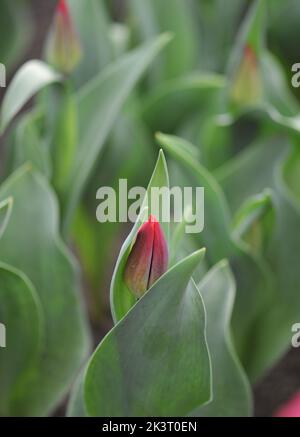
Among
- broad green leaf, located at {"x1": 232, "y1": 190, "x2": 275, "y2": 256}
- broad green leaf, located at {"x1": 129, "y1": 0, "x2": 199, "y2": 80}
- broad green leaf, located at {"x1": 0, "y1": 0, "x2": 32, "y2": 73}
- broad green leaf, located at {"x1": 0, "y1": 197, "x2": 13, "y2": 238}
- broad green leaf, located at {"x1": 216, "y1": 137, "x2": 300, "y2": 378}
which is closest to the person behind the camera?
broad green leaf, located at {"x1": 0, "y1": 197, "x2": 13, "y2": 238}

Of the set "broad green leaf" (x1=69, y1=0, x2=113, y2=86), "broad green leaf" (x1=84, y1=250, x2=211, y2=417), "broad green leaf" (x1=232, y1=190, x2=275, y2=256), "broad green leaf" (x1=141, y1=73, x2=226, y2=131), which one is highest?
"broad green leaf" (x1=69, y1=0, x2=113, y2=86)

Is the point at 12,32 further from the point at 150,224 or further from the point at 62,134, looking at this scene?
the point at 150,224

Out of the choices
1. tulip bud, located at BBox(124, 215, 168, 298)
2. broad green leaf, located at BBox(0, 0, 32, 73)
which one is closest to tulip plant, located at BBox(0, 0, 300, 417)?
tulip bud, located at BBox(124, 215, 168, 298)

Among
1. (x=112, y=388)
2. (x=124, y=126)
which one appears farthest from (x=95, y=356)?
(x=124, y=126)

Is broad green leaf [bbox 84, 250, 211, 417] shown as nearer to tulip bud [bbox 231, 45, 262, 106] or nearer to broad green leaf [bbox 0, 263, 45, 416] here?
broad green leaf [bbox 0, 263, 45, 416]

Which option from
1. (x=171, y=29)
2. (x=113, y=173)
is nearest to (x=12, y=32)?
(x=171, y=29)

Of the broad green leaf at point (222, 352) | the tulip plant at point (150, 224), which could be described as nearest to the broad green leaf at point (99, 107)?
the tulip plant at point (150, 224)
